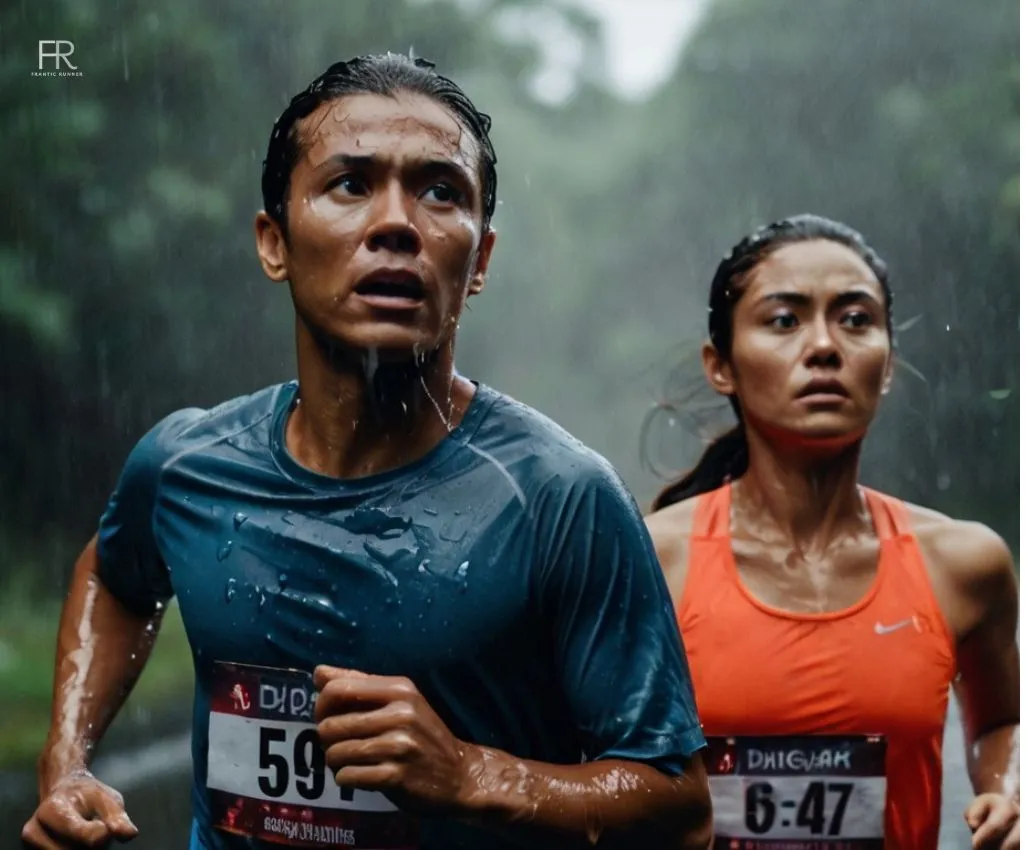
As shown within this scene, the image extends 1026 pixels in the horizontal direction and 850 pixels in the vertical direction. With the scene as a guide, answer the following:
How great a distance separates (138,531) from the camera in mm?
1960

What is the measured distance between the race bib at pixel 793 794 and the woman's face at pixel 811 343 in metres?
0.51

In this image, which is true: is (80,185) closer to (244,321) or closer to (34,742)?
(244,321)

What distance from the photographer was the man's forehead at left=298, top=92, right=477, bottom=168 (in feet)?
5.81

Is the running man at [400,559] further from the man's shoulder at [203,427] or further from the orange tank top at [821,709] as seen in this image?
the orange tank top at [821,709]

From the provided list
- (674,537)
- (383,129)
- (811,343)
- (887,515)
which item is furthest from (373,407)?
(887,515)

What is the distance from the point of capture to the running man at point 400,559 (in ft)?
5.46

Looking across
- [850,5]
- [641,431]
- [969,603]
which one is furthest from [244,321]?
[969,603]

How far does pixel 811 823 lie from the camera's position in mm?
2285

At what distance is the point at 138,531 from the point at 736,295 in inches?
44.7

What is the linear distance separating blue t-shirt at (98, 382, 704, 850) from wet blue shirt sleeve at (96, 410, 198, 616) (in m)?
0.05

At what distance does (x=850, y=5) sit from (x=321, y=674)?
2.49 meters

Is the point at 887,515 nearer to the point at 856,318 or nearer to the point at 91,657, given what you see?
the point at 856,318

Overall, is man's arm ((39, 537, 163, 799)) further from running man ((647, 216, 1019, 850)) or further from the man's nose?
running man ((647, 216, 1019, 850))

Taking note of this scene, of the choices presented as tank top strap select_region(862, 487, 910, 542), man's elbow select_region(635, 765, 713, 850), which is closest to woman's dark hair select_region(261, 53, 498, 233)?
man's elbow select_region(635, 765, 713, 850)
